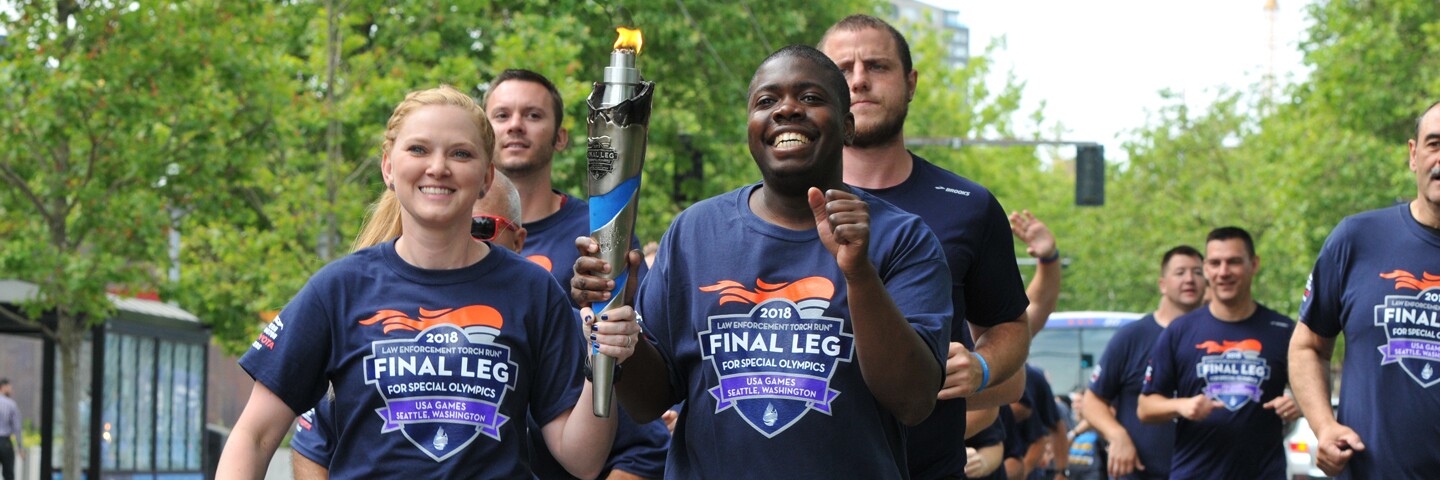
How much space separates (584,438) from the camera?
4238 millimetres

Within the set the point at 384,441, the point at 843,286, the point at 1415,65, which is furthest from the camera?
the point at 1415,65

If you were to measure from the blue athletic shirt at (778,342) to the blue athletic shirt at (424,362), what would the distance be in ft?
1.32

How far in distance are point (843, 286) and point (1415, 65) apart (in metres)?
29.6

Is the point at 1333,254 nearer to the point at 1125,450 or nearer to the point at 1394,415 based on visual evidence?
the point at 1394,415

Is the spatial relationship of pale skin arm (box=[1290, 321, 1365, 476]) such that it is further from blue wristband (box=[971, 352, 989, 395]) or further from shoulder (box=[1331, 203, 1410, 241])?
blue wristband (box=[971, 352, 989, 395])

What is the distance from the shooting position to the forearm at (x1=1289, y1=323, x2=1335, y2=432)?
6.56 metres

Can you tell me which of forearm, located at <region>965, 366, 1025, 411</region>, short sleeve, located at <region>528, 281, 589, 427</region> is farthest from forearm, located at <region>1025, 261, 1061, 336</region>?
short sleeve, located at <region>528, 281, 589, 427</region>

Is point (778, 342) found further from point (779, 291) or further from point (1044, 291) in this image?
point (1044, 291)

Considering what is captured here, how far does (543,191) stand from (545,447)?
1292 millimetres

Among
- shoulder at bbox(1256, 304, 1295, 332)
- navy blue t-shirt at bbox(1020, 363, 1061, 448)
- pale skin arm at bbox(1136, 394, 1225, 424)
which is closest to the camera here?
pale skin arm at bbox(1136, 394, 1225, 424)

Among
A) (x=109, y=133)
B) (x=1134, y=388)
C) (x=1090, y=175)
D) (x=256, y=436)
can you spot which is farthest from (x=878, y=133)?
(x=1090, y=175)

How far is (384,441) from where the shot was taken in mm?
4133

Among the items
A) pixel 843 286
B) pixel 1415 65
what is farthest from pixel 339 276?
pixel 1415 65

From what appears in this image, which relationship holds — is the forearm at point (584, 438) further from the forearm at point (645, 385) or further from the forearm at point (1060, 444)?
the forearm at point (1060, 444)
